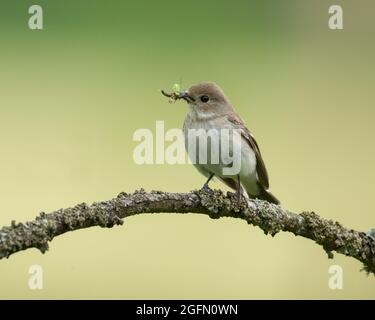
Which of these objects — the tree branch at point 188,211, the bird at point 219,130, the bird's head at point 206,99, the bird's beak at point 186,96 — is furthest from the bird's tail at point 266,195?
the tree branch at point 188,211

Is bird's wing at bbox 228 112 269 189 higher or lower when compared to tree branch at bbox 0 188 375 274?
higher

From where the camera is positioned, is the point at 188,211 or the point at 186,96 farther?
the point at 186,96

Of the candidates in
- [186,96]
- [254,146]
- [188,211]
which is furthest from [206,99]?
[188,211]

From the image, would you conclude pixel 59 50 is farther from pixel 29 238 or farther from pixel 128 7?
pixel 29 238

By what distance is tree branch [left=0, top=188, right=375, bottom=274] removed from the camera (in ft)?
11.3

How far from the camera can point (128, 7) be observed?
25.4 ft

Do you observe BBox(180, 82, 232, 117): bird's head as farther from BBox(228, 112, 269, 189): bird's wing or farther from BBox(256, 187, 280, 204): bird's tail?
BBox(256, 187, 280, 204): bird's tail

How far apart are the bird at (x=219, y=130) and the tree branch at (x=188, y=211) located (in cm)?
60

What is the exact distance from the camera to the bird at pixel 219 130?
16.1 feet

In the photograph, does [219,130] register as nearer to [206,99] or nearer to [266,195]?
[206,99]

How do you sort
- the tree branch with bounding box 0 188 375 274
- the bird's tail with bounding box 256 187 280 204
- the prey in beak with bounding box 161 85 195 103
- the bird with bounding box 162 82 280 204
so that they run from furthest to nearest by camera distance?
the bird's tail with bounding box 256 187 280 204 → the prey in beak with bounding box 161 85 195 103 → the bird with bounding box 162 82 280 204 → the tree branch with bounding box 0 188 375 274

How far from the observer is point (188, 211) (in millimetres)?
4047

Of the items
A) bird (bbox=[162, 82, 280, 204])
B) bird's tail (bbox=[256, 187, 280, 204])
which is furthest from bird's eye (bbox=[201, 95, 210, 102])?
bird's tail (bbox=[256, 187, 280, 204])

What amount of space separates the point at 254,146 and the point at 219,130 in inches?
9.8
